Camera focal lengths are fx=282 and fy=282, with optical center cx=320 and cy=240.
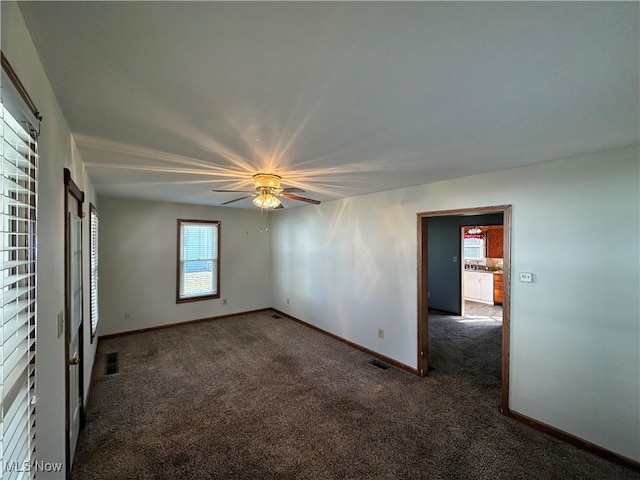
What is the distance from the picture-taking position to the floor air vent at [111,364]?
3511 mm

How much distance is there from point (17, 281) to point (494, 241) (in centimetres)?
927

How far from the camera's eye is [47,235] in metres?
1.33

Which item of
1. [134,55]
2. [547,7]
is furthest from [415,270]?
[134,55]

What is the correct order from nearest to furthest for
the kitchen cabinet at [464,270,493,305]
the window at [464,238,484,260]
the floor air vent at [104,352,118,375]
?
1. the floor air vent at [104,352,118,375]
2. the kitchen cabinet at [464,270,493,305]
3. the window at [464,238,484,260]

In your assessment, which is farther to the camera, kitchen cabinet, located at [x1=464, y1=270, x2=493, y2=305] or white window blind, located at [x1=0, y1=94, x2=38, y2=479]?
kitchen cabinet, located at [x1=464, y1=270, x2=493, y2=305]

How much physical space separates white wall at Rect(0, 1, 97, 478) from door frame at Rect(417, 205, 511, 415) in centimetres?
327

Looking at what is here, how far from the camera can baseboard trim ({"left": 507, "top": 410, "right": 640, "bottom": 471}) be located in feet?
6.91

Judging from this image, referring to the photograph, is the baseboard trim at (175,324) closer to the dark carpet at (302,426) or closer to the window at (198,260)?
the window at (198,260)

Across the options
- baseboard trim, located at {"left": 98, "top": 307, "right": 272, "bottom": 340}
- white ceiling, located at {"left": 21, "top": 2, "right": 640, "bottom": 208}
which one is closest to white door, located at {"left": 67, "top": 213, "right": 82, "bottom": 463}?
white ceiling, located at {"left": 21, "top": 2, "right": 640, "bottom": 208}

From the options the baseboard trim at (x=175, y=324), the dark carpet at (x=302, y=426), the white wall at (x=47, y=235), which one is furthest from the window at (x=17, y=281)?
the baseboard trim at (x=175, y=324)

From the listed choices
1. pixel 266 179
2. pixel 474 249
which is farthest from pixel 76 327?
pixel 474 249

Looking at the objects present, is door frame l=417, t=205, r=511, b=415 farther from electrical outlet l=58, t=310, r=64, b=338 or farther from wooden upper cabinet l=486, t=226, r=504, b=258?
wooden upper cabinet l=486, t=226, r=504, b=258

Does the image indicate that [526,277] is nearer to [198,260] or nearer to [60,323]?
[60,323]

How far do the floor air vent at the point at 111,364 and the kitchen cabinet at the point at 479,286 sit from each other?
7732 millimetres
